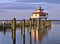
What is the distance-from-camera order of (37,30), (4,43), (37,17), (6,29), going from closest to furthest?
(4,43), (37,30), (6,29), (37,17)

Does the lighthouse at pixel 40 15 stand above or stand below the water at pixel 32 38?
above

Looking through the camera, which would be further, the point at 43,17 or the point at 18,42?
the point at 43,17

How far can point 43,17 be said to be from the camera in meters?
42.8

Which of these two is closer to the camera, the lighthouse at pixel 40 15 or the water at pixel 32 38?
the water at pixel 32 38

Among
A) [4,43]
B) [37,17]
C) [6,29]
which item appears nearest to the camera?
[4,43]

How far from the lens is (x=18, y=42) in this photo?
73.0ft

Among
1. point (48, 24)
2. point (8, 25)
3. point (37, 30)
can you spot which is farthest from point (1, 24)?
point (48, 24)

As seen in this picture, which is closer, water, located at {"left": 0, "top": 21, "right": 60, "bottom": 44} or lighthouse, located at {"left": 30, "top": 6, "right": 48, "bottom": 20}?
water, located at {"left": 0, "top": 21, "right": 60, "bottom": 44}

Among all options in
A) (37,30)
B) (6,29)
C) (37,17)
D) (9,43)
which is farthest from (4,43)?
(37,17)

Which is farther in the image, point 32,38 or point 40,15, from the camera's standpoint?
point 40,15

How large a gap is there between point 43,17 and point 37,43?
20393mm

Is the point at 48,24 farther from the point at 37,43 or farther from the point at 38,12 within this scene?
the point at 37,43

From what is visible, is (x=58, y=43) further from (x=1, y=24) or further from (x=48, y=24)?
(x=48, y=24)

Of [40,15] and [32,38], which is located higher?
[40,15]
